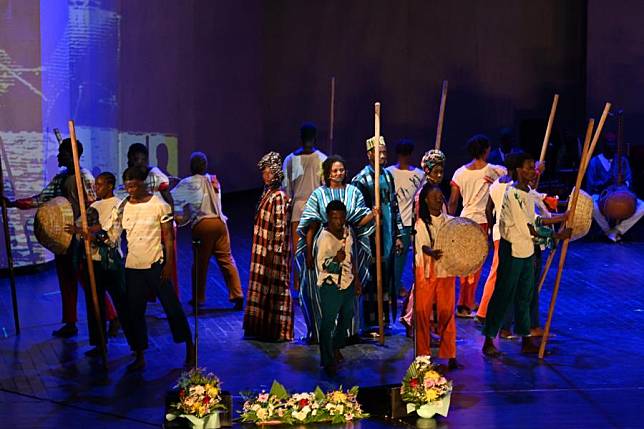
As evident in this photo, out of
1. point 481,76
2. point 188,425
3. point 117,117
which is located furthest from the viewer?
point 481,76

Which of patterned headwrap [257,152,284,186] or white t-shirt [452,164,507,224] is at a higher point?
patterned headwrap [257,152,284,186]

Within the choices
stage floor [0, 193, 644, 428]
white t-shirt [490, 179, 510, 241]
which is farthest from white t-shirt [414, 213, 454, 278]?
stage floor [0, 193, 644, 428]

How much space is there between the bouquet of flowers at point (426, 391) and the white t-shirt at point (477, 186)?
3.47m

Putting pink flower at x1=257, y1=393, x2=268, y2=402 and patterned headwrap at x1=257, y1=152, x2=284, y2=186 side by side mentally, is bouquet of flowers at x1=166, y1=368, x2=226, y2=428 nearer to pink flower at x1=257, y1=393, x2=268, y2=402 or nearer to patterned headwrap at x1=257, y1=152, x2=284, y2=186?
pink flower at x1=257, y1=393, x2=268, y2=402

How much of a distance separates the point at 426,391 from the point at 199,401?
4.88 feet

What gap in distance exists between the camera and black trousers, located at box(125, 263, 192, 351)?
8.88 metres

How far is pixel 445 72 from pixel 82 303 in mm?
12692

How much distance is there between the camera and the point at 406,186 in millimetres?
10703

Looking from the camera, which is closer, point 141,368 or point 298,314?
point 141,368

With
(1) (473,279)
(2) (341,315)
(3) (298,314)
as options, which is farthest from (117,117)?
(2) (341,315)

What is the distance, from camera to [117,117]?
16766 mm

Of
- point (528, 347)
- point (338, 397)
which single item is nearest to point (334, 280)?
point (338, 397)

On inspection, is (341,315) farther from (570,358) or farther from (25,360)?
(25,360)

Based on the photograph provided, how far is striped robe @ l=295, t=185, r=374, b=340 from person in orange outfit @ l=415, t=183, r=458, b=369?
2.05ft
